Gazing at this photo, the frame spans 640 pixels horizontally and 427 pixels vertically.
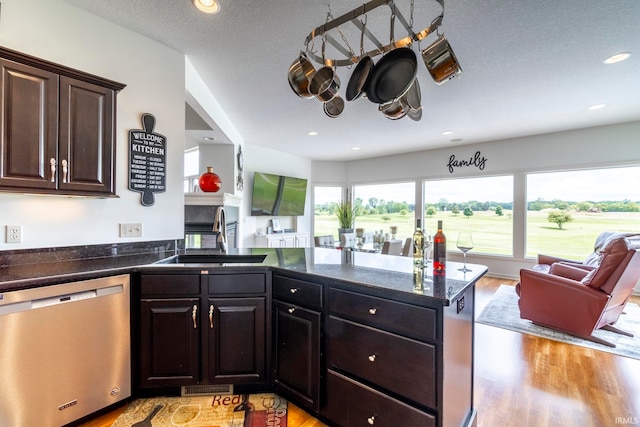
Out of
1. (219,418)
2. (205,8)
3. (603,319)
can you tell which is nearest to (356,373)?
(219,418)

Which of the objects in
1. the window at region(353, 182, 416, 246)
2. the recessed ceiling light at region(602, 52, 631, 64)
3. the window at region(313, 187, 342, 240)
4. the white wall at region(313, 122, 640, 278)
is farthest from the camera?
the window at region(313, 187, 342, 240)

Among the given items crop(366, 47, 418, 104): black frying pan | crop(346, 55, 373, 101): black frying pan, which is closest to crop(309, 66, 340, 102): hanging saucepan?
crop(346, 55, 373, 101): black frying pan

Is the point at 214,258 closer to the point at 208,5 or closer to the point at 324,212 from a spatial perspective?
the point at 208,5

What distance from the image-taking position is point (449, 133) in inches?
196

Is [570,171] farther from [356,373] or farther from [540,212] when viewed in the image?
[356,373]

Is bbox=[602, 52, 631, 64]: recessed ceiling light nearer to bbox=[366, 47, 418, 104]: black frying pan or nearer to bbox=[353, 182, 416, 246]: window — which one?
bbox=[366, 47, 418, 104]: black frying pan

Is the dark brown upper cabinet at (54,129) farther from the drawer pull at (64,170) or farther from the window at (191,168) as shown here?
the window at (191,168)

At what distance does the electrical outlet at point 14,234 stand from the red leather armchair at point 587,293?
14.9 ft

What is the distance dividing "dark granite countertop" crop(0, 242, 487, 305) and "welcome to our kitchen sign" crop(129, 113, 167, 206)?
1.79 ft

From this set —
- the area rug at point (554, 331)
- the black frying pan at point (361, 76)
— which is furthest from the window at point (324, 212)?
the black frying pan at point (361, 76)

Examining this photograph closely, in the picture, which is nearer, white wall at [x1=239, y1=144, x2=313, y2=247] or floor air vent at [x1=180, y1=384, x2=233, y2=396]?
floor air vent at [x1=180, y1=384, x2=233, y2=396]

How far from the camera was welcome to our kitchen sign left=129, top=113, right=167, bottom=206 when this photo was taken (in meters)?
2.27

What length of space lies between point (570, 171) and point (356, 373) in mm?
5759

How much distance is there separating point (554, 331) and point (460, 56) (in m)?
3.10
